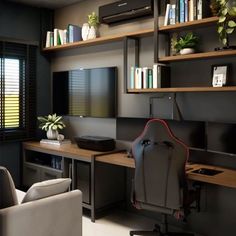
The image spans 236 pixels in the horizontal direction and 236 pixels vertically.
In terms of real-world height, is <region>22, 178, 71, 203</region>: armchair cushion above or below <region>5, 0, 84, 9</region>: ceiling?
below

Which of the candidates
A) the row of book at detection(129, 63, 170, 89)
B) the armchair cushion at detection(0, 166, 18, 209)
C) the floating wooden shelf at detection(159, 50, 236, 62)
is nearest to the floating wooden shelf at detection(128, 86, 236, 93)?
the row of book at detection(129, 63, 170, 89)

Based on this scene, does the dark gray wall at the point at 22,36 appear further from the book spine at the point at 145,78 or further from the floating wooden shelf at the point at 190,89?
the book spine at the point at 145,78

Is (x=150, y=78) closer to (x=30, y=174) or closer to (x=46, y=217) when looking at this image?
(x=46, y=217)

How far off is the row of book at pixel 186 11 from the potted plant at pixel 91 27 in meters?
1.15

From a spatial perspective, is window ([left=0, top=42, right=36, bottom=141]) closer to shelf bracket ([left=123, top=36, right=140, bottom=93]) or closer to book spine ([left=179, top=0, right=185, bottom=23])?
shelf bracket ([left=123, top=36, right=140, bottom=93])

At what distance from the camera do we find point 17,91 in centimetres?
480

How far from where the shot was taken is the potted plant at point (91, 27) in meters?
4.23

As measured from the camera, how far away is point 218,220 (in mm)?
3248

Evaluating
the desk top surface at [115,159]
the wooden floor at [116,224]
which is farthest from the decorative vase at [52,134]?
the wooden floor at [116,224]

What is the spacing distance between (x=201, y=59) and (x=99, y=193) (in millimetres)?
1805

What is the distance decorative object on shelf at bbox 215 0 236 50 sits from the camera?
273 centimetres

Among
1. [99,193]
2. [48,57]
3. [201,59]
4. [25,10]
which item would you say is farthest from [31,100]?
[201,59]

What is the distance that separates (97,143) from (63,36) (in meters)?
1.64

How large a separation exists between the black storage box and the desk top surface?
0.07m
